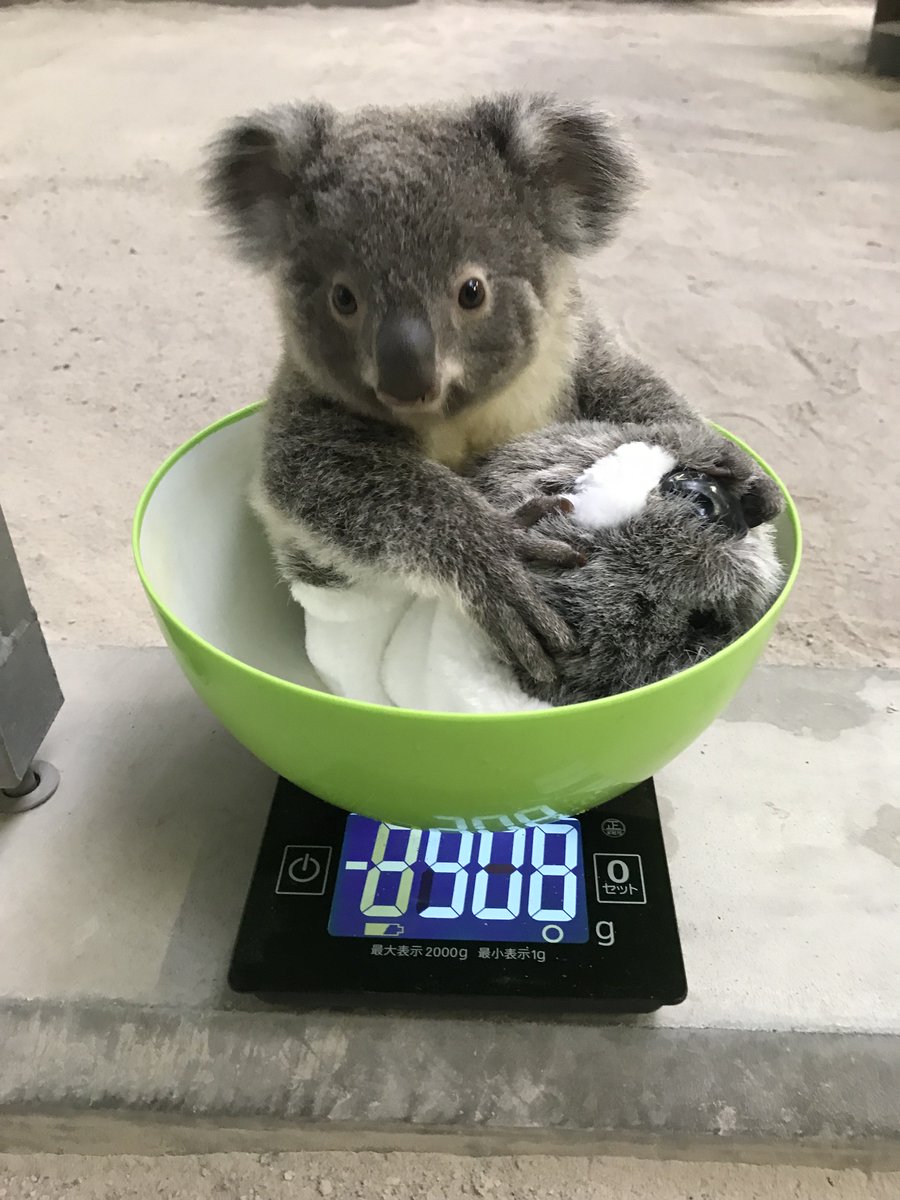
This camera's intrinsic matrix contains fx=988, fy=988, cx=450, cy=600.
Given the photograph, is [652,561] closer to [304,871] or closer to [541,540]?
[541,540]

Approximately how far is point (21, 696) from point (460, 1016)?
17.7 inches

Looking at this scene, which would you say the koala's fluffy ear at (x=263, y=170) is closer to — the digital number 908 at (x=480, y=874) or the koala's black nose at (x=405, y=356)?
the koala's black nose at (x=405, y=356)

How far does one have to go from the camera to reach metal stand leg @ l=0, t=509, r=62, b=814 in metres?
0.82

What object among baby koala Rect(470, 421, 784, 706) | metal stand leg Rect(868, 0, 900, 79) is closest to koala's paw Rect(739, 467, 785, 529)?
baby koala Rect(470, 421, 784, 706)

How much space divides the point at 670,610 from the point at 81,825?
548mm

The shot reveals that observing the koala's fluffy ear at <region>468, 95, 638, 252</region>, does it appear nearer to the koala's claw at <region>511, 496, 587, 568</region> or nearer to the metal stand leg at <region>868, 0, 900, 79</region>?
the koala's claw at <region>511, 496, 587, 568</region>

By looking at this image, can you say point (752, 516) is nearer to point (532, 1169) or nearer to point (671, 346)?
point (532, 1169)

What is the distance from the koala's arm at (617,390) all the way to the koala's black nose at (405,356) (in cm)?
29

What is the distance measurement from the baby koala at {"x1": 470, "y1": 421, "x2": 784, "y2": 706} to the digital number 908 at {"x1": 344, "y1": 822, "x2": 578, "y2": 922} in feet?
0.60

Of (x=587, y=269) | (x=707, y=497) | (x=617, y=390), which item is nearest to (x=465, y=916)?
(x=707, y=497)

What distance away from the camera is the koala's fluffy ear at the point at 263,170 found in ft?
2.21

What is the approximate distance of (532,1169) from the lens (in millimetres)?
719

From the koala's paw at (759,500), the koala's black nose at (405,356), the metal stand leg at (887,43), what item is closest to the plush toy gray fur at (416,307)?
the koala's black nose at (405,356)

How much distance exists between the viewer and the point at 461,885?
0.75 meters
